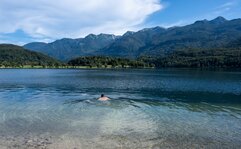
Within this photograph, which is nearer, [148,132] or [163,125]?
[148,132]

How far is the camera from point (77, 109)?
4416 cm

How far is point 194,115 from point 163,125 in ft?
26.9

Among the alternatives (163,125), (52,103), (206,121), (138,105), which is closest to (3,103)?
(52,103)

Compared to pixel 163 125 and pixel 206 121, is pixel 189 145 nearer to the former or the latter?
pixel 163 125

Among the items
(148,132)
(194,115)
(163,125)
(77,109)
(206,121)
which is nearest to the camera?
(148,132)

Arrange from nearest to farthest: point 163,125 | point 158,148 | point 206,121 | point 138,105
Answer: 1. point 158,148
2. point 163,125
3. point 206,121
4. point 138,105

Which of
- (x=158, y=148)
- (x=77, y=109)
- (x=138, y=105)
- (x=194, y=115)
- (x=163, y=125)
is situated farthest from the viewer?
(x=138, y=105)

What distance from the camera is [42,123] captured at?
33750mm

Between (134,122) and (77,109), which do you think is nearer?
(134,122)

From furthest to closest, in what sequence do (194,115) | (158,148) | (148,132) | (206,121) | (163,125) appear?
(194,115) → (206,121) → (163,125) → (148,132) → (158,148)

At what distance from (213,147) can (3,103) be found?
37189 mm

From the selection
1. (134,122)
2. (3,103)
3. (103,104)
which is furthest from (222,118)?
(3,103)

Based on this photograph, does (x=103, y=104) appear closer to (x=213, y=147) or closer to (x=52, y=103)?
(x=52, y=103)

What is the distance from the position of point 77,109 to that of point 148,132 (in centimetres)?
1686
